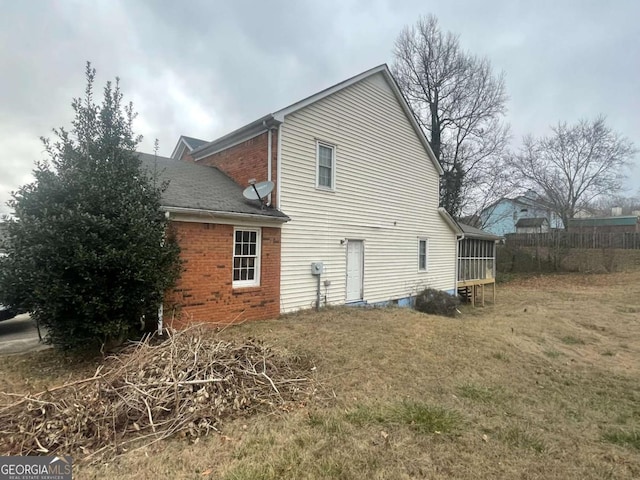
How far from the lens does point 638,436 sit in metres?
4.23

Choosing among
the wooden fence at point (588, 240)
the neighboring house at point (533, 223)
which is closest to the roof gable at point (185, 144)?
the wooden fence at point (588, 240)

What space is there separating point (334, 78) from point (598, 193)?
1083 inches

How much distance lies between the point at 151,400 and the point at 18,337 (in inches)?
272

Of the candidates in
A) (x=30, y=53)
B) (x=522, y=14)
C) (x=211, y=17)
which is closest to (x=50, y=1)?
(x=30, y=53)

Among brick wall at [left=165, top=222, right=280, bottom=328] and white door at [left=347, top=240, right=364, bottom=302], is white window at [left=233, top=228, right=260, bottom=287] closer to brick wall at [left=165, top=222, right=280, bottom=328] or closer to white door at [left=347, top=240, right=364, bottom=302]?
brick wall at [left=165, top=222, right=280, bottom=328]

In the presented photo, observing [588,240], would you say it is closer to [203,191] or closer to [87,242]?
[203,191]

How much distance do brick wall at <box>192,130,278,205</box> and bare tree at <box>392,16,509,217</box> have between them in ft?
66.5

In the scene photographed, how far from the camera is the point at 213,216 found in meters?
8.38

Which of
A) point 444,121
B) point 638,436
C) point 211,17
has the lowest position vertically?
point 638,436

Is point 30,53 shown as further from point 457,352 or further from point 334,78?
point 334,78

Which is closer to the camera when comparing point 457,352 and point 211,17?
point 457,352

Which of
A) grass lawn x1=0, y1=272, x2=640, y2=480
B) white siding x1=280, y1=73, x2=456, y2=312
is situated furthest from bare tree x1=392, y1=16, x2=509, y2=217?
grass lawn x1=0, y1=272, x2=640, y2=480

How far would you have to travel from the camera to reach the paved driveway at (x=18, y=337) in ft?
24.2

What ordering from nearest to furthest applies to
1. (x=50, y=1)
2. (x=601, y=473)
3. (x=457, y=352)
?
(x=601, y=473) < (x=457, y=352) < (x=50, y=1)
